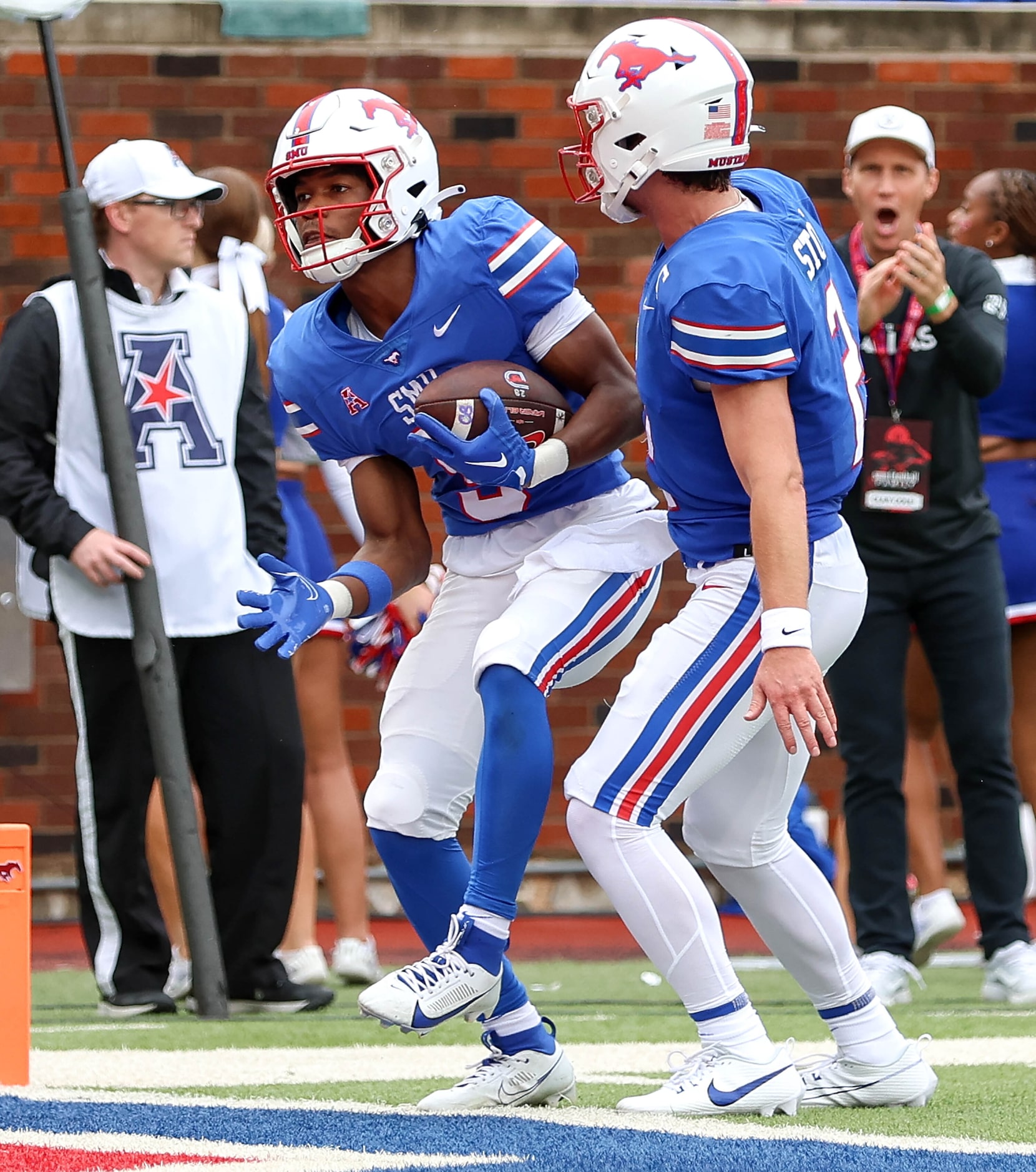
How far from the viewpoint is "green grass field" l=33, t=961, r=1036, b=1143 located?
3.72m

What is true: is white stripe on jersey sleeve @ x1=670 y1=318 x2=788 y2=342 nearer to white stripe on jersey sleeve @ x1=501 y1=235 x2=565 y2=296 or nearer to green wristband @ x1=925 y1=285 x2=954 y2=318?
white stripe on jersey sleeve @ x1=501 y1=235 x2=565 y2=296

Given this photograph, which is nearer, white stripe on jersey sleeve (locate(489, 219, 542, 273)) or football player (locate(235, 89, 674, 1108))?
football player (locate(235, 89, 674, 1108))

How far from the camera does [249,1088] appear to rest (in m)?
4.05

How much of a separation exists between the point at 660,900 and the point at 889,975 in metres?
2.27

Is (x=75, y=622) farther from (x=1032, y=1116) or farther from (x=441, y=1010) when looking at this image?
(x=1032, y=1116)

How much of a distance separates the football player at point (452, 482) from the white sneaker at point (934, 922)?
8.28 feet

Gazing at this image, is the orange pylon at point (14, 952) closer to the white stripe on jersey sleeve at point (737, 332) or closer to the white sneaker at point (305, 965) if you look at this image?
the white stripe on jersey sleeve at point (737, 332)

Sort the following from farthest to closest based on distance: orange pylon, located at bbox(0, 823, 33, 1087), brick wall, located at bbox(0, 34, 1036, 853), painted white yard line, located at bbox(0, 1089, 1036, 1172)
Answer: brick wall, located at bbox(0, 34, 1036, 853) < orange pylon, located at bbox(0, 823, 33, 1087) < painted white yard line, located at bbox(0, 1089, 1036, 1172)

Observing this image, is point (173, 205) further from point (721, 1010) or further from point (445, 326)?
point (721, 1010)

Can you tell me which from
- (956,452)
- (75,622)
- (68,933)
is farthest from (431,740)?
(68,933)

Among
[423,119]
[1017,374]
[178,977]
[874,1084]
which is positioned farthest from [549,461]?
[423,119]

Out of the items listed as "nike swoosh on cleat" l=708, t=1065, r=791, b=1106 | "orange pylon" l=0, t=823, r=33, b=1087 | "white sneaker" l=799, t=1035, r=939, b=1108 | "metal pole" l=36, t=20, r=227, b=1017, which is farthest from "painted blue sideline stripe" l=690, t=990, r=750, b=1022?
"metal pole" l=36, t=20, r=227, b=1017

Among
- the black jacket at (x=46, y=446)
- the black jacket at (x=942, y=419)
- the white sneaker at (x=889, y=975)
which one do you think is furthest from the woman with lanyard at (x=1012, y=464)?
the black jacket at (x=46, y=446)

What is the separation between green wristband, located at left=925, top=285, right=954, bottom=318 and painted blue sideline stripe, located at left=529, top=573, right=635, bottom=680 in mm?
2041
